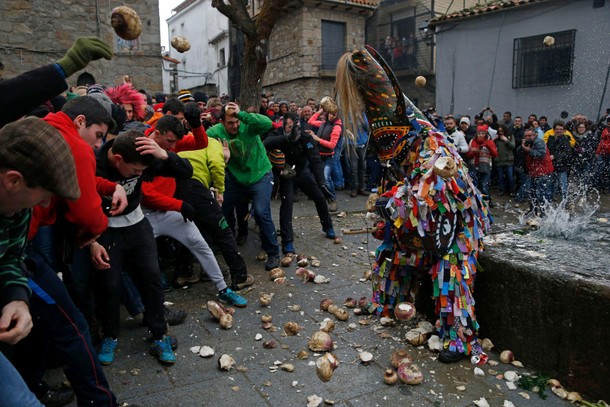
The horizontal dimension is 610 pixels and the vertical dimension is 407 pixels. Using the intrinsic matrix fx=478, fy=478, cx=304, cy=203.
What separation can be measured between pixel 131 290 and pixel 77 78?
14.0m

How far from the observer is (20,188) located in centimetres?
171

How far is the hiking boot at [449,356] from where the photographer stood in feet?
10.9

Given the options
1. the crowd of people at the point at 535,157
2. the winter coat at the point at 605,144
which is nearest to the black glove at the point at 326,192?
the crowd of people at the point at 535,157

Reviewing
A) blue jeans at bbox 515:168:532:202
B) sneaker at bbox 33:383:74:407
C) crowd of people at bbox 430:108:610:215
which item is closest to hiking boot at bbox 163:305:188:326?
sneaker at bbox 33:383:74:407

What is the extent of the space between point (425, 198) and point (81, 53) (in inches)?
90.5

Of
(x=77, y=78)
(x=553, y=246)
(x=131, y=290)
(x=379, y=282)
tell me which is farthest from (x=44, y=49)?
(x=553, y=246)

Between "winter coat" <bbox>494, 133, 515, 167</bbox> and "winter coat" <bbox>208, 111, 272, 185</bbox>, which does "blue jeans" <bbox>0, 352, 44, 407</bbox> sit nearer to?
"winter coat" <bbox>208, 111, 272, 185</bbox>

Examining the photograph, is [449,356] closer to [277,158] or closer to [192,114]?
[192,114]

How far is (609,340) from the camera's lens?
273 cm

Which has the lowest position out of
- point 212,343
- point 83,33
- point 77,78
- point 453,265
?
point 212,343

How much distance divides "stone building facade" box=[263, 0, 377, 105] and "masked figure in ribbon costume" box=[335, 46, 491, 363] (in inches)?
782

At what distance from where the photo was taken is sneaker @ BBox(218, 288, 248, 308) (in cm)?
445

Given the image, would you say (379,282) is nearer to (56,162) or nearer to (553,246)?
(553,246)

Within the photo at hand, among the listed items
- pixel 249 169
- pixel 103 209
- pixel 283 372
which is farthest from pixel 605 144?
pixel 103 209
